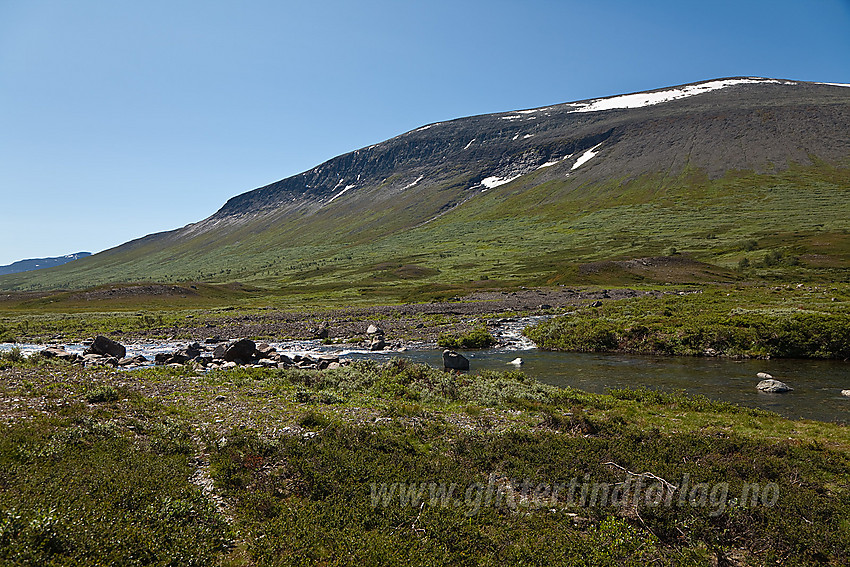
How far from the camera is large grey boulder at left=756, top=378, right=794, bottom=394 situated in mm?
23375

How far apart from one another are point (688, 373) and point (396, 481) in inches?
976

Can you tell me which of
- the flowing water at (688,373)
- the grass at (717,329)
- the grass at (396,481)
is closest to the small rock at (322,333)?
the flowing water at (688,373)

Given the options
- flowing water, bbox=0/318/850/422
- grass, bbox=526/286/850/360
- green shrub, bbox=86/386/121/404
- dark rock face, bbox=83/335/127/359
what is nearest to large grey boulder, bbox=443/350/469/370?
flowing water, bbox=0/318/850/422

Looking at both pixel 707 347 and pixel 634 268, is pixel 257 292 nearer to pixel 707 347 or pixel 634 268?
pixel 634 268

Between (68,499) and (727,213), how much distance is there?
193 meters

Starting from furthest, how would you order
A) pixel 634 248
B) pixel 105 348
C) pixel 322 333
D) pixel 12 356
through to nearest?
1. pixel 634 248
2. pixel 322 333
3. pixel 105 348
4. pixel 12 356

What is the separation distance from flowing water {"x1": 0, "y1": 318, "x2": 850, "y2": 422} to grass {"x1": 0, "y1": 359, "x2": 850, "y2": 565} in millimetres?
4368

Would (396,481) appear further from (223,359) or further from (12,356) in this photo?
(12,356)

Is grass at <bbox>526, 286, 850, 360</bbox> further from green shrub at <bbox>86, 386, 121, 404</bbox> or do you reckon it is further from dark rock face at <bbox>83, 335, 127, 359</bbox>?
dark rock face at <bbox>83, 335, 127, 359</bbox>

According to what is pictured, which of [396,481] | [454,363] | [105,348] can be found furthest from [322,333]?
[396,481]

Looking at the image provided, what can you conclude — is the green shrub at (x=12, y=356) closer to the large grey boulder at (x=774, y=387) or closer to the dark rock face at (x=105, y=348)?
the dark rock face at (x=105, y=348)

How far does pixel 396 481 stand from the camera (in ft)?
39.2

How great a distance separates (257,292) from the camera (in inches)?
5044

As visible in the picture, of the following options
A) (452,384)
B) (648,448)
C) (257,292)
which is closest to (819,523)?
(648,448)
